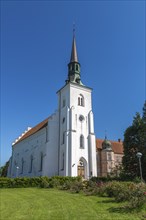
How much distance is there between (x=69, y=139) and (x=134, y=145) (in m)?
10.3

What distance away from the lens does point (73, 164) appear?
33125mm

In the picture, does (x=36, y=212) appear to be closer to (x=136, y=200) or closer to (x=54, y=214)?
(x=54, y=214)

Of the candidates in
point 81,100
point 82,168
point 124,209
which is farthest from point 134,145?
point 124,209

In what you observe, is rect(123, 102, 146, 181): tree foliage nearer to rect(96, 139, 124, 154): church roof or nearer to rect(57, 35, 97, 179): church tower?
rect(57, 35, 97, 179): church tower

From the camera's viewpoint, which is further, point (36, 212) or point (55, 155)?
point (55, 155)

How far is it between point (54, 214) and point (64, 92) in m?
31.7

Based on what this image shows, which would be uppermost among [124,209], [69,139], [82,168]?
[69,139]

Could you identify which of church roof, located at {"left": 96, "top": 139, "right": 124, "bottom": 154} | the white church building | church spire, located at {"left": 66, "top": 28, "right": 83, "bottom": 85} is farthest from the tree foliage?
church roof, located at {"left": 96, "top": 139, "right": 124, "bottom": 154}

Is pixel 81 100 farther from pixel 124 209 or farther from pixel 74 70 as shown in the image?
pixel 124 209

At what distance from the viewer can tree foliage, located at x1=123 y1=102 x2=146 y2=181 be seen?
3114 centimetres

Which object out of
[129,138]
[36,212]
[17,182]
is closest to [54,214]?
[36,212]

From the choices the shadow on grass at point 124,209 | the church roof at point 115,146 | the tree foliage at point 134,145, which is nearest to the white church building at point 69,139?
the tree foliage at point 134,145

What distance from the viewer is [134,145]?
1291 inches

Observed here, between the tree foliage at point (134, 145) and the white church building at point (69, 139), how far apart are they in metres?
5.78
